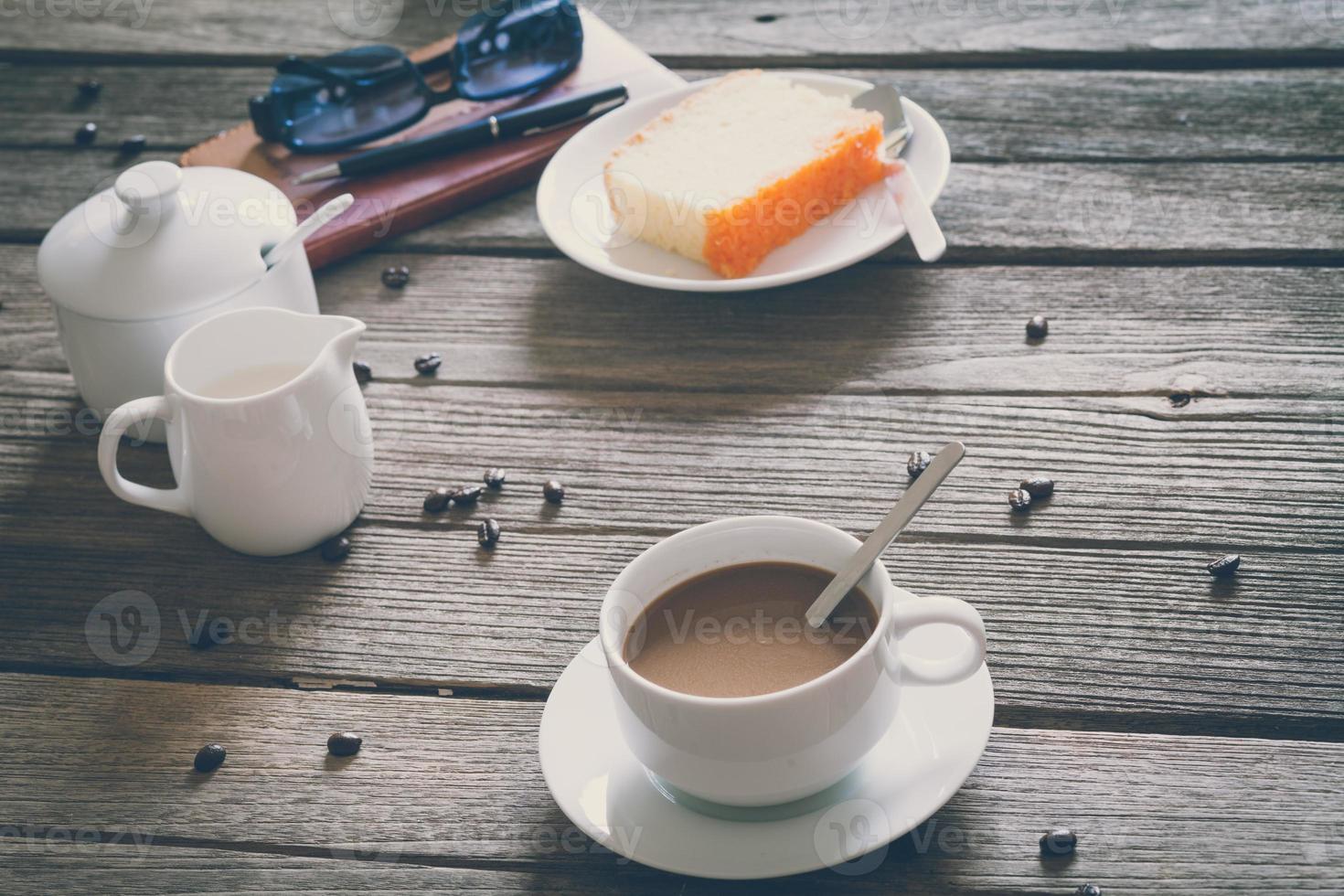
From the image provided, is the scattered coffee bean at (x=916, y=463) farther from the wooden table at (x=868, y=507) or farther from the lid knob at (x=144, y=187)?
the lid knob at (x=144, y=187)

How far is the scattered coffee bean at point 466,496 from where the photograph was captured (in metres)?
1.30

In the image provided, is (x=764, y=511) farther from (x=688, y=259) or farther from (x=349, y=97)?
(x=349, y=97)

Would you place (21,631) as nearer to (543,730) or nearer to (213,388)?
Answer: (213,388)

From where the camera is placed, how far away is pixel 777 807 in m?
0.89

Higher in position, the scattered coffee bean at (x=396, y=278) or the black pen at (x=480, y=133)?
the black pen at (x=480, y=133)

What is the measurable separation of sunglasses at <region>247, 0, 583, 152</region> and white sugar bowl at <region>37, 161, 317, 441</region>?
452 mm

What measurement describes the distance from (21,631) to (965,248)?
119cm

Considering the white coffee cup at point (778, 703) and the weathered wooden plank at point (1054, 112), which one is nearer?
the white coffee cup at point (778, 703)

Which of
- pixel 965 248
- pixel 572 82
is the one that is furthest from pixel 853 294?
pixel 572 82

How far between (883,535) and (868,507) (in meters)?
0.37

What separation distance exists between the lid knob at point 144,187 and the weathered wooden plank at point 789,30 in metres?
0.91

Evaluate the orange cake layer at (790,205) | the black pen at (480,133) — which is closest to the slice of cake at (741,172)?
the orange cake layer at (790,205)

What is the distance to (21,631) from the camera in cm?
121

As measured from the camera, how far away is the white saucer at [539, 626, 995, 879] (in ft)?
2.84
